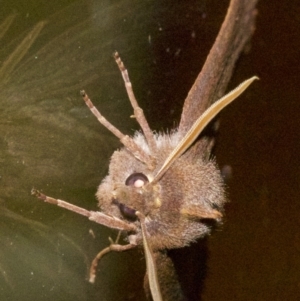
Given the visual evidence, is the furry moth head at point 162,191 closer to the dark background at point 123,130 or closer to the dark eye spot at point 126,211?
the dark eye spot at point 126,211

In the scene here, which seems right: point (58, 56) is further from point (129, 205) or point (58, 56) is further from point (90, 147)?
point (129, 205)

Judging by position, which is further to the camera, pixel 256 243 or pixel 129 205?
pixel 256 243

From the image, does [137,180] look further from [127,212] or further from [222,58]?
[222,58]

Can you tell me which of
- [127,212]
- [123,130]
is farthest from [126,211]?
[123,130]

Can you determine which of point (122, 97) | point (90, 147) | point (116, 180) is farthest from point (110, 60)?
point (116, 180)

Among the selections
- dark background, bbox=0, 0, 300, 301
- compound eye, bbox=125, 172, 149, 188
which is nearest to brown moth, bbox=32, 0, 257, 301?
compound eye, bbox=125, 172, 149, 188

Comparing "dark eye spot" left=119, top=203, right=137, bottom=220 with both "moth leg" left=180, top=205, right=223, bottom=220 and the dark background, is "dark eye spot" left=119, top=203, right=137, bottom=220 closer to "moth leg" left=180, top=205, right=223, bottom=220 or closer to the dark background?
"moth leg" left=180, top=205, right=223, bottom=220

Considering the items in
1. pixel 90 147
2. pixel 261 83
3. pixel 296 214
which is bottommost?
pixel 90 147

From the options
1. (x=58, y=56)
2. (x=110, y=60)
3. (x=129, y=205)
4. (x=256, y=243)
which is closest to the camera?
(x=129, y=205)
